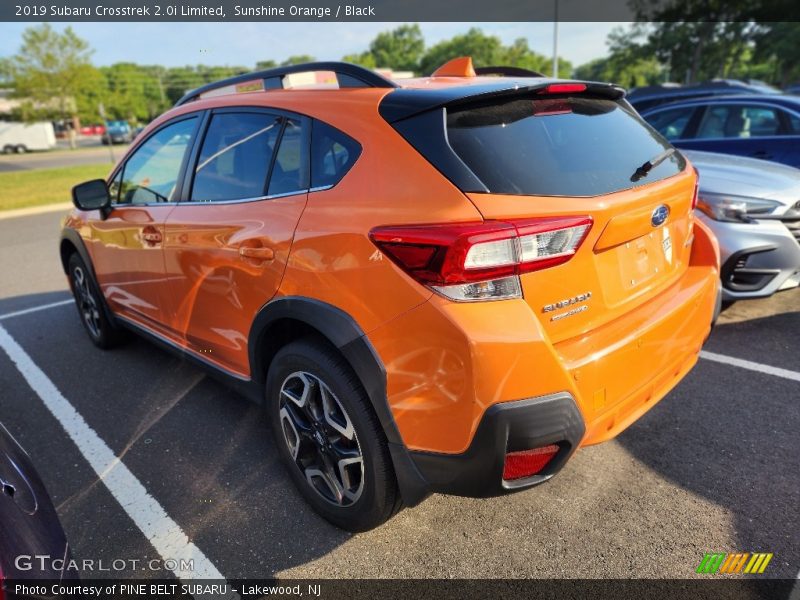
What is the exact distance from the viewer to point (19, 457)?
1656 millimetres

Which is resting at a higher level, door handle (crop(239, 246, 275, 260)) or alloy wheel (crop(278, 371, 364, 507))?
door handle (crop(239, 246, 275, 260))

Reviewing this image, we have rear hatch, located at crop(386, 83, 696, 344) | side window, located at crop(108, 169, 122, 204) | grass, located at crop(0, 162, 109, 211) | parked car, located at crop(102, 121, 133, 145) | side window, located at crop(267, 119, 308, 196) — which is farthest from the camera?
parked car, located at crop(102, 121, 133, 145)

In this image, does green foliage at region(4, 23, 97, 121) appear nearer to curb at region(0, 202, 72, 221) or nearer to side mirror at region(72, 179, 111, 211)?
curb at region(0, 202, 72, 221)

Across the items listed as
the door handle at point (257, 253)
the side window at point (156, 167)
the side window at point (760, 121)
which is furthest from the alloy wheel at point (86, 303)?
the side window at point (760, 121)

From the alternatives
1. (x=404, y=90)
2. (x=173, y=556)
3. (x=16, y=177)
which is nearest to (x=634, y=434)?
(x=404, y=90)

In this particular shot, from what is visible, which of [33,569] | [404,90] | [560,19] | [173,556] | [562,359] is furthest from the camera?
[560,19]

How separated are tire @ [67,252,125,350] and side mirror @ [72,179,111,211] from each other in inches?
29.6

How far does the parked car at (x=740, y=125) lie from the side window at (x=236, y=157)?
5.46 metres

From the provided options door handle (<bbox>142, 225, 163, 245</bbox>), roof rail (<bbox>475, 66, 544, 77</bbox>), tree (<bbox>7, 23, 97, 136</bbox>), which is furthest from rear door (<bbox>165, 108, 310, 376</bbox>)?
tree (<bbox>7, 23, 97, 136</bbox>)

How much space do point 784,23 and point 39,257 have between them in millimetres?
42625

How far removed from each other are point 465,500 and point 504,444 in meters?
0.90

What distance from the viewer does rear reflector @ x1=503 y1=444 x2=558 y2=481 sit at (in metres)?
1.80

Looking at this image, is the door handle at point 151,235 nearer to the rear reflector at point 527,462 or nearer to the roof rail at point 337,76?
the roof rail at point 337,76

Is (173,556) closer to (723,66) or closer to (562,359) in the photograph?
(562,359)
